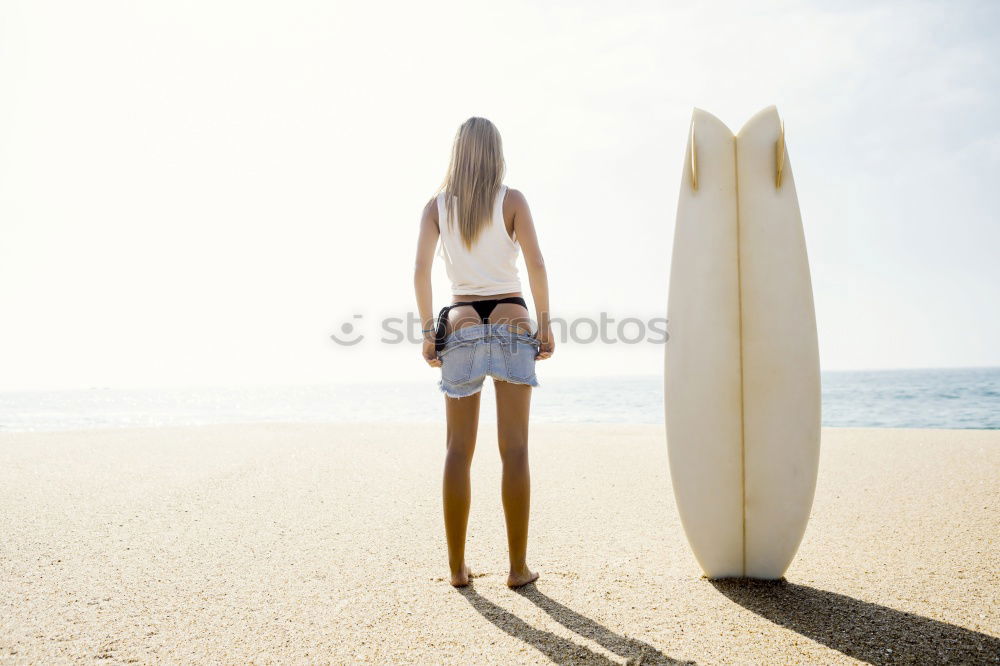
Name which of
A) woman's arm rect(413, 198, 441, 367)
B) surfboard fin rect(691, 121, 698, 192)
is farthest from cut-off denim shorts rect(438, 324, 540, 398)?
surfboard fin rect(691, 121, 698, 192)

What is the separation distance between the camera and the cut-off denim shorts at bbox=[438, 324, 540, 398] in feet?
7.28

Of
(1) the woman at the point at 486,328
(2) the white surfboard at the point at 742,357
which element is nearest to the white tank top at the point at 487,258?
(1) the woman at the point at 486,328

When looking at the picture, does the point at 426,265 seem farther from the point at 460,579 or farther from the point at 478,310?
the point at 460,579

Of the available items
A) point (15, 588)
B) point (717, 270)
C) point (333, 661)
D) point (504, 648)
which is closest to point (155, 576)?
point (15, 588)

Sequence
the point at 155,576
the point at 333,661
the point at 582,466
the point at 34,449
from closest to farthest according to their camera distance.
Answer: the point at 333,661 → the point at 155,576 → the point at 582,466 → the point at 34,449

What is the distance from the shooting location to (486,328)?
2236mm

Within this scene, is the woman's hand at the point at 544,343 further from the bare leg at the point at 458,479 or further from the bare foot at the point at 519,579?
the bare foot at the point at 519,579

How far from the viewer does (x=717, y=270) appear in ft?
7.70

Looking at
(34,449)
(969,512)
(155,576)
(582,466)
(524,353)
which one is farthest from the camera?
(34,449)

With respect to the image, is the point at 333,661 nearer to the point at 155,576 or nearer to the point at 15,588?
the point at 155,576

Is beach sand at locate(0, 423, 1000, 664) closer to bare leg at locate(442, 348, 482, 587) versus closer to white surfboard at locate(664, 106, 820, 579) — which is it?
bare leg at locate(442, 348, 482, 587)

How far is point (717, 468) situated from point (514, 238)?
1.18 m

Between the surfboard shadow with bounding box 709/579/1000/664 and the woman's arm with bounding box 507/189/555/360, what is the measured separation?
112 centimetres

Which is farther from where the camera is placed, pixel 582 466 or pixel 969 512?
pixel 582 466
